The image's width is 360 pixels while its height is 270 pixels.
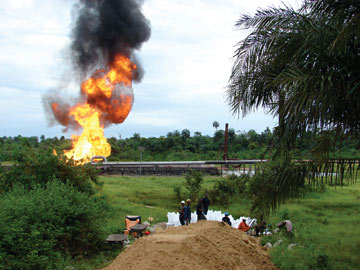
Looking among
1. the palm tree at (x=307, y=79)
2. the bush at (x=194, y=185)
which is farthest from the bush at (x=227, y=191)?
the palm tree at (x=307, y=79)

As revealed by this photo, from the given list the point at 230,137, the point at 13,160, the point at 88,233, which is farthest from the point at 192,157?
the point at 88,233

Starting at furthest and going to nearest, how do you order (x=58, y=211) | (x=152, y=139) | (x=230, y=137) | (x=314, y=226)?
(x=152, y=139), (x=230, y=137), (x=314, y=226), (x=58, y=211)

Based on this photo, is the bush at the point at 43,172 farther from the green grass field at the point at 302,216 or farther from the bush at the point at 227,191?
the bush at the point at 227,191

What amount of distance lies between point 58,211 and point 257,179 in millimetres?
6459

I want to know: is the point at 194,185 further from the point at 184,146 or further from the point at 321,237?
the point at 184,146

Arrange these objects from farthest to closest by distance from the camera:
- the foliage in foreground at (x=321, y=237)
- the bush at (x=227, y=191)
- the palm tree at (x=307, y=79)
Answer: the bush at (x=227, y=191) → the foliage in foreground at (x=321, y=237) → the palm tree at (x=307, y=79)

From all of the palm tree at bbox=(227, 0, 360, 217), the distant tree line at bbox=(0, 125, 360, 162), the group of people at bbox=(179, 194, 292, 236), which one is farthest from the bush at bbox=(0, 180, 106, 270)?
the distant tree line at bbox=(0, 125, 360, 162)

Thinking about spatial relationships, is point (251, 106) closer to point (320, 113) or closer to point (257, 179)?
point (257, 179)

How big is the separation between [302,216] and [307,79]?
10631 mm

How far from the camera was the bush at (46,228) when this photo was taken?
7875 mm

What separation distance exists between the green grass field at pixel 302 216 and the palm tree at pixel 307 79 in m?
3.43

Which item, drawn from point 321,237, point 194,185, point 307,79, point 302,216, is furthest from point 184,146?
point 307,79

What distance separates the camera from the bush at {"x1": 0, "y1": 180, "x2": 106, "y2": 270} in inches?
310

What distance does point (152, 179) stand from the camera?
27.1 m
